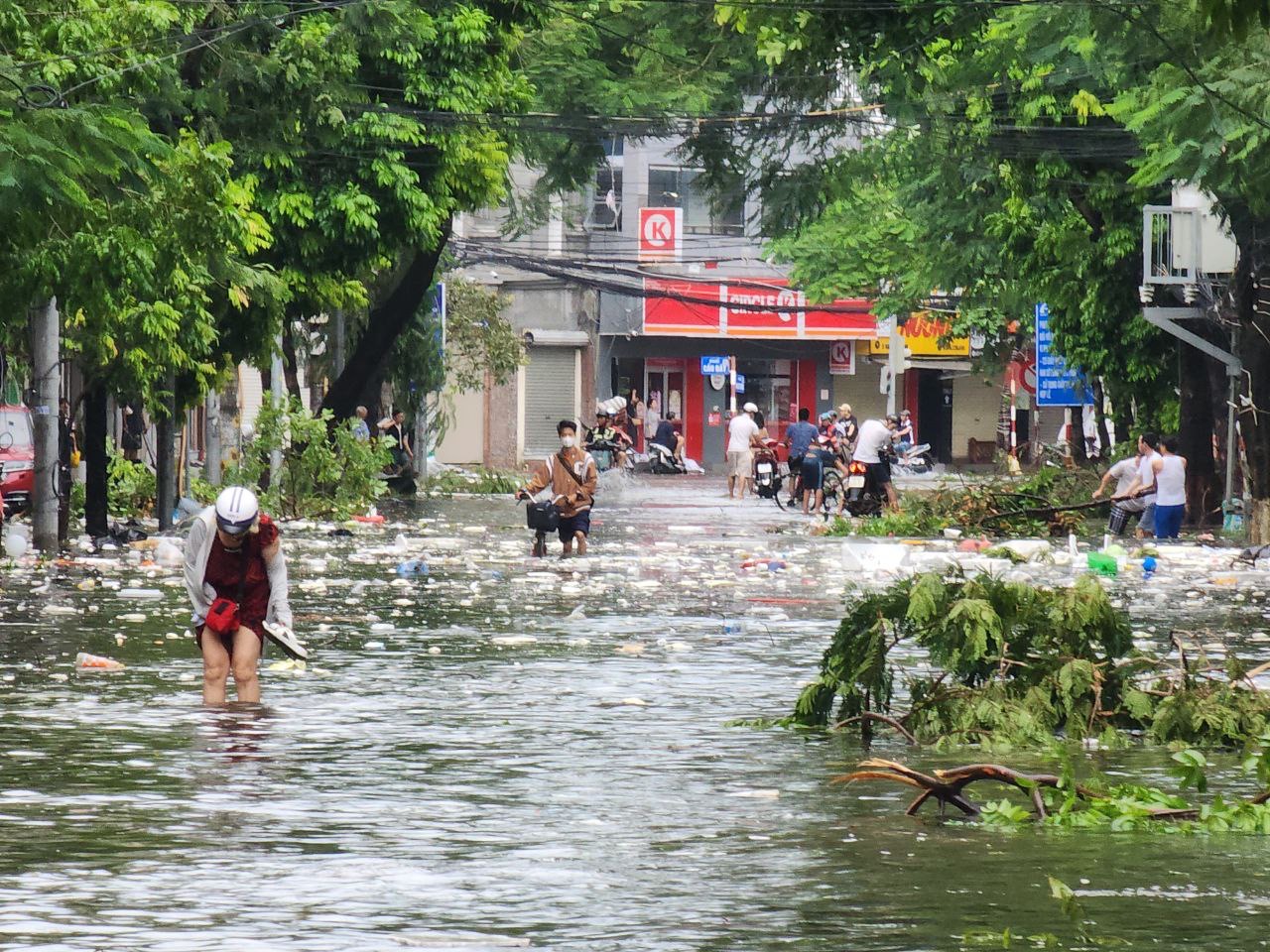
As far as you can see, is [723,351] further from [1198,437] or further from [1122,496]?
[1122,496]

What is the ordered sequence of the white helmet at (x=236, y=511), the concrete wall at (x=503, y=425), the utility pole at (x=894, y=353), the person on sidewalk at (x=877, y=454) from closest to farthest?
the white helmet at (x=236, y=511) → the person on sidewalk at (x=877, y=454) → the concrete wall at (x=503, y=425) → the utility pole at (x=894, y=353)

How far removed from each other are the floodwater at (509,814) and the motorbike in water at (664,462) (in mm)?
45805

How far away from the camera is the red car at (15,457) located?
2992 cm

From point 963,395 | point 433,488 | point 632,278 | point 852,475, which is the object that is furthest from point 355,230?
point 963,395

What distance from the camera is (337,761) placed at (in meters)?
9.89

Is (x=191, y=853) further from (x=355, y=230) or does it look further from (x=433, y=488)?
(x=433, y=488)

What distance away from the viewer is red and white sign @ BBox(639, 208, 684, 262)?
6469cm

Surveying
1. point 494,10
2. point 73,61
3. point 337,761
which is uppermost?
point 494,10

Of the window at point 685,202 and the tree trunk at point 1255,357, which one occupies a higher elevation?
the window at point 685,202

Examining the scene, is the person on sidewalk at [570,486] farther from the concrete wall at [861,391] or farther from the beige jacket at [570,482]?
the concrete wall at [861,391]

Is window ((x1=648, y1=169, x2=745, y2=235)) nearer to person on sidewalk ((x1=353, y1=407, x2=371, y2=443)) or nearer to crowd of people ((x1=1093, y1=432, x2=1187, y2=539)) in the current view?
person on sidewalk ((x1=353, y1=407, x2=371, y2=443))

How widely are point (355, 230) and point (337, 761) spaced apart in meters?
21.3

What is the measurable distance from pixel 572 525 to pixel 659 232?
40774mm

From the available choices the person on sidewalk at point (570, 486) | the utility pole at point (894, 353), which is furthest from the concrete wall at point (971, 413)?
the person on sidewalk at point (570, 486)
